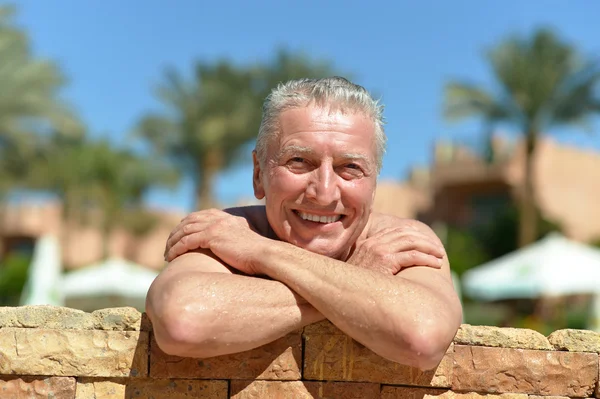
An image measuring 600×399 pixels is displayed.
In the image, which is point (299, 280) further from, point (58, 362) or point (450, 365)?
point (58, 362)

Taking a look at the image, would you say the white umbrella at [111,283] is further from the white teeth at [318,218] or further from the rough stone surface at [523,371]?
the rough stone surface at [523,371]

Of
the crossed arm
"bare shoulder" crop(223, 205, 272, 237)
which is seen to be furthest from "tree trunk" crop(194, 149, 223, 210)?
the crossed arm

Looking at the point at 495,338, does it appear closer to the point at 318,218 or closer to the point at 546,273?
the point at 318,218

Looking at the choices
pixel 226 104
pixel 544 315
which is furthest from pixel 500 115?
pixel 226 104

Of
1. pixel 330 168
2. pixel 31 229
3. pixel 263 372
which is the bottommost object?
pixel 263 372

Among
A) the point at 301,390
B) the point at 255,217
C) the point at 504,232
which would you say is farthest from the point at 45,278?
the point at 504,232

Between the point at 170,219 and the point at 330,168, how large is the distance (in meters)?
35.3

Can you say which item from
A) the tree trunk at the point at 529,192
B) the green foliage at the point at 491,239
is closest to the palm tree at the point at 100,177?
the green foliage at the point at 491,239

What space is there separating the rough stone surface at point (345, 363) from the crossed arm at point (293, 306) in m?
0.16

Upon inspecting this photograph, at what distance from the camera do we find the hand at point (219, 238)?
2.59 m

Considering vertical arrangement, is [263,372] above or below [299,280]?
below

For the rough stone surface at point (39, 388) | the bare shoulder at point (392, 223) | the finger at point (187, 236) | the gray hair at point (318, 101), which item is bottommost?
the rough stone surface at point (39, 388)

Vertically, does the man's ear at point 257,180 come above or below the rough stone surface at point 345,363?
above

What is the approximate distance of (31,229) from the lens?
36.9 metres
